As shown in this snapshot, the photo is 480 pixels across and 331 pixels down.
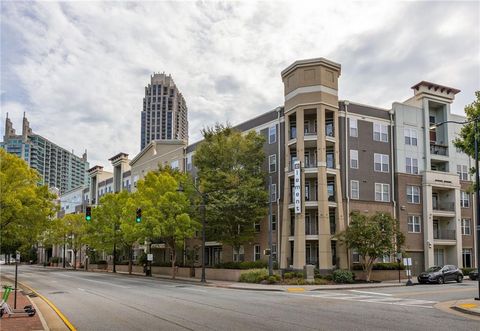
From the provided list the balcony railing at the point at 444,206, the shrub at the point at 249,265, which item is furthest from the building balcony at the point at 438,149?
the shrub at the point at 249,265

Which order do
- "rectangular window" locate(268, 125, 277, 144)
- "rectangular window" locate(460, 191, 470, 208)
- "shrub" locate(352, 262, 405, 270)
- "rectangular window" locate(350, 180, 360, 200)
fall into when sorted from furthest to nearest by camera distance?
"rectangular window" locate(460, 191, 470, 208)
"rectangular window" locate(268, 125, 277, 144)
"rectangular window" locate(350, 180, 360, 200)
"shrub" locate(352, 262, 405, 270)

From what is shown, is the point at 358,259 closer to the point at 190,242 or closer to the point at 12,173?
the point at 190,242

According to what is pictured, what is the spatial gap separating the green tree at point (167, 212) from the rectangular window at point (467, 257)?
90.6 ft

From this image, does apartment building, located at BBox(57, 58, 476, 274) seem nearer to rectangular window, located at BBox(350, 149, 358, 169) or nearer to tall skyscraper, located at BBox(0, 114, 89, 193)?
rectangular window, located at BBox(350, 149, 358, 169)

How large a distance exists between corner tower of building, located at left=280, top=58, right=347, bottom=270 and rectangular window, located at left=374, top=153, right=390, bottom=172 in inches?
207

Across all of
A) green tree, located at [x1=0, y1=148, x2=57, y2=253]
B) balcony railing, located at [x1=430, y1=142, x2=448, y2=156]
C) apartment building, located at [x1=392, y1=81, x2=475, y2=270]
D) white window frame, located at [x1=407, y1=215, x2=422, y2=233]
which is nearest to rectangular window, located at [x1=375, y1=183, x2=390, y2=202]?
apartment building, located at [x1=392, y1=81, x2=475, y2=270]

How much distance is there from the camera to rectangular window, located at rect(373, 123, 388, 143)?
49.9 meters

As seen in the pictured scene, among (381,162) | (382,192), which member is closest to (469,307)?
(382,192)

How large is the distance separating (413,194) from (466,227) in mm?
7794

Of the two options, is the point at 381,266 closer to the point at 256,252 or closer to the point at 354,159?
the point at 354,159

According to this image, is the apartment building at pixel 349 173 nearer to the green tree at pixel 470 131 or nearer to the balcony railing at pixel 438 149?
the balcony railing at pixel 438 149

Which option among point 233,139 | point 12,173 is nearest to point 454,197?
point 233,139

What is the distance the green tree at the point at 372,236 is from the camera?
130 feet

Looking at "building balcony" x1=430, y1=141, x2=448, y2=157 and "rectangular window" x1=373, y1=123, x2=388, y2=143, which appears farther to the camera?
"building balcony" x1=430, y1=141, x2=448, y2=157
